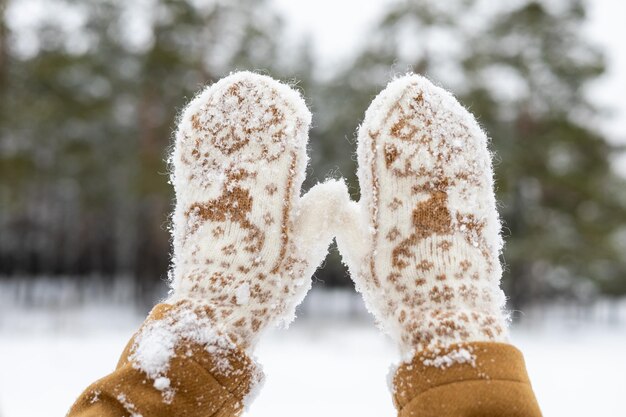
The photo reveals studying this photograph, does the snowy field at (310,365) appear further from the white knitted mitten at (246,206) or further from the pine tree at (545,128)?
the pine tree at (545,128)

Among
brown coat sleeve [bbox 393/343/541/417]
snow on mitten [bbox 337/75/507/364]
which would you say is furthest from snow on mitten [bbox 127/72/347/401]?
brown coat sleeve [bbox 393/343/541/417]

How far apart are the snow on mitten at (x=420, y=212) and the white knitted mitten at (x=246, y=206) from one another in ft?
0.41

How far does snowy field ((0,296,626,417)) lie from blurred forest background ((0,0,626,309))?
4.71 ft

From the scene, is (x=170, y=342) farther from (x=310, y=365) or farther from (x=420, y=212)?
(x=310, y=365)

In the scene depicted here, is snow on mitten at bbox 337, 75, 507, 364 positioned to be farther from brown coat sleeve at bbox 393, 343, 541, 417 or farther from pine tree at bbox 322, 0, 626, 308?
pine tree at bbox 322, 0, 626, 308

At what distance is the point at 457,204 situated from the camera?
1.49 m

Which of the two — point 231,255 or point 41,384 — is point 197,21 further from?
point 231,255

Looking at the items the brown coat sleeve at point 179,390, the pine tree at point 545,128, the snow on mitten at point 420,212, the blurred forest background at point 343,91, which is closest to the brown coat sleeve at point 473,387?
the snow on mitten at point 420,212

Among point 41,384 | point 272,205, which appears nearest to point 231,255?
point 272,205

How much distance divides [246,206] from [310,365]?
17.1 feet

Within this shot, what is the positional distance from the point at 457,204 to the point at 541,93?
9.63 meters

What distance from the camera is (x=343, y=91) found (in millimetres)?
10297

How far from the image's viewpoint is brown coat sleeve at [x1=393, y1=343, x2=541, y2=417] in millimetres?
1034

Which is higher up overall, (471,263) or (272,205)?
(272,205)
